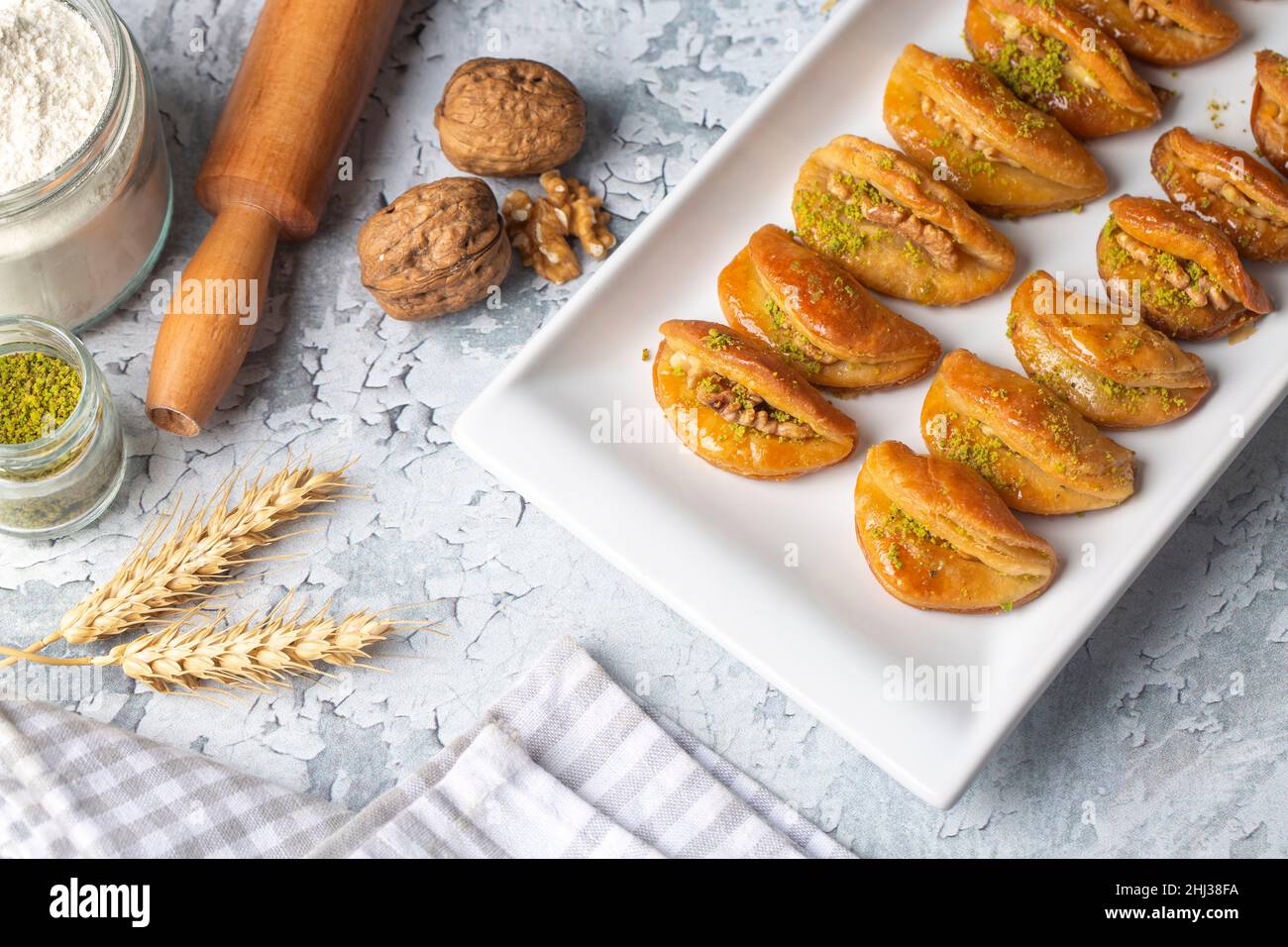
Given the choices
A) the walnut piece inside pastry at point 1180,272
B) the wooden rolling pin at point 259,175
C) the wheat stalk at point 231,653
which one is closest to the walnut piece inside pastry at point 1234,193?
the walnut piece inside pastry at point 1180,272

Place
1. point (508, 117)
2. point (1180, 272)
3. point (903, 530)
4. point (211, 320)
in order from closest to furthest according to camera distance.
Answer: point (903, 530), point (1180, 272), point (211, 320), point (508, 117)

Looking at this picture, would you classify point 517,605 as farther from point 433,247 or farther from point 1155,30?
point 1155,30

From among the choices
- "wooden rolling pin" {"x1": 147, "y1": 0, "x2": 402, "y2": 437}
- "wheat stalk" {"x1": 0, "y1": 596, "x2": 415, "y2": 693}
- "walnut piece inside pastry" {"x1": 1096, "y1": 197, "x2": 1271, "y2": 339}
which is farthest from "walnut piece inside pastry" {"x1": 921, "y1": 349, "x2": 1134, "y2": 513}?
"wooden rolling pin" {"x1": 147, "y1": 0, "x2": 402, "y2": 437}

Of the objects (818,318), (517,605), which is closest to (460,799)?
(517,605)

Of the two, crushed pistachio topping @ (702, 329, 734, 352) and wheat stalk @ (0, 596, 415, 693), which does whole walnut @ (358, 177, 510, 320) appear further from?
wheat stalk @ (0, 596, 415, 693)

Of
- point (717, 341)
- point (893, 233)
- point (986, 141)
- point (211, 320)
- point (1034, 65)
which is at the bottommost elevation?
point (211, 320)

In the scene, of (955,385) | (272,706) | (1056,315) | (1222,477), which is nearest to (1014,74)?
(1056,315)
